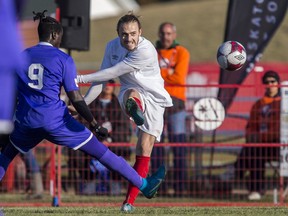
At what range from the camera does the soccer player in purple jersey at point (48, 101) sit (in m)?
8.52

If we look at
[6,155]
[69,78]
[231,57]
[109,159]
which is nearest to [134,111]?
[109,159]

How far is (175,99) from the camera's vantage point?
12852mm

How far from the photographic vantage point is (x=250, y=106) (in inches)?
521

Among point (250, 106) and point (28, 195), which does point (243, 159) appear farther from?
point (28, 195)

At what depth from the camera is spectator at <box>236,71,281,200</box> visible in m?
12.7

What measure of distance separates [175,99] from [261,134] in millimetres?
1237

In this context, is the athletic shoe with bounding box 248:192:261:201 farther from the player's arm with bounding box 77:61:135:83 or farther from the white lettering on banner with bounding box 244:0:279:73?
the player's arm with bounding box 77:61:135:83

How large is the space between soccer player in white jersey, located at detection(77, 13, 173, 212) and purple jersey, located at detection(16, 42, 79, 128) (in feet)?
2.66

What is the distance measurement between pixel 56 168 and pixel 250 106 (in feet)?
9.22

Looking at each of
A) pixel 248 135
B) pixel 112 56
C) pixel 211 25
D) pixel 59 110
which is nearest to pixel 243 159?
pixel 248 135

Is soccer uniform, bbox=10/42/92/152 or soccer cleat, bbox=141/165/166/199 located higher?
soccer uniform, bbox=10/42/92/152

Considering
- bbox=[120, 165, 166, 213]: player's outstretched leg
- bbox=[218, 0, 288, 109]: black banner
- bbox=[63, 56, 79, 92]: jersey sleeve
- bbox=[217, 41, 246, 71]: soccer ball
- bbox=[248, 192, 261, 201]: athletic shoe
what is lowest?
bbox=[248, 192, 261, 201]: athletic shoe

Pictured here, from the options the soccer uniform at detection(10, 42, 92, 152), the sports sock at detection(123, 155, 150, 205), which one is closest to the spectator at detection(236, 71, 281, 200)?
the sports sock at detection(123, 155, 150, 205)

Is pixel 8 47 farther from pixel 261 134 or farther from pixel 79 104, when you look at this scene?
pixel 261 134
